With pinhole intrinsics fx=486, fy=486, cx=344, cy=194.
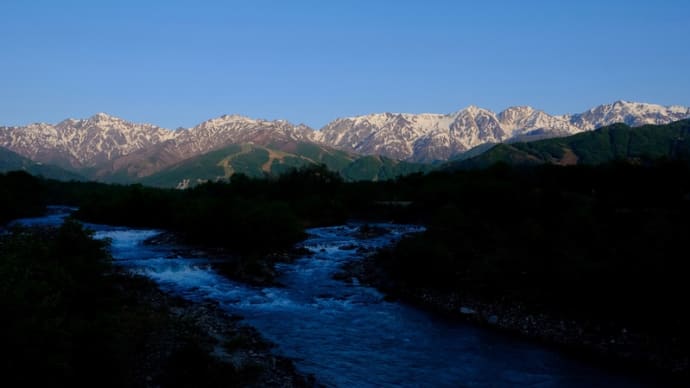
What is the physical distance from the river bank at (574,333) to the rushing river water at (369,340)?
1.28 meters

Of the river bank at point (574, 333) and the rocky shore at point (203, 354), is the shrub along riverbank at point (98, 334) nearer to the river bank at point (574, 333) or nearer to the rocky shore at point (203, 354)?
the rocky shore at point (203, 354)

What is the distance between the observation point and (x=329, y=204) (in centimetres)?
10512

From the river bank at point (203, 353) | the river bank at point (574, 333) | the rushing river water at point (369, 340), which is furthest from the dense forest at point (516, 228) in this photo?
the river bank at point (203, 353)

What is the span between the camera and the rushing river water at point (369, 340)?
21.6m

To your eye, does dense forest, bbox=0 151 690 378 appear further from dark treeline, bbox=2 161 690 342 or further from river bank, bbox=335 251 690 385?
river bank, bbox=335 251 690 385

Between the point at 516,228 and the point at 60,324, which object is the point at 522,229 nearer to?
the point at 516,228

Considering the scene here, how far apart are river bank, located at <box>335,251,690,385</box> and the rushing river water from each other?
1281mm

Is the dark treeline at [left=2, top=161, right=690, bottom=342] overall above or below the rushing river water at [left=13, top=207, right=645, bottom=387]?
above

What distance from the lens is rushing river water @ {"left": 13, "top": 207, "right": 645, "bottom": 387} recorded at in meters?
21.6

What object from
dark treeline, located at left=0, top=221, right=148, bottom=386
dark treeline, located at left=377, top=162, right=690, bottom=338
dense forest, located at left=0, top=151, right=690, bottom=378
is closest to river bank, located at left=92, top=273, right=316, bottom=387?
dark treeline, located at left=0, top=221, right=148, bottom=386

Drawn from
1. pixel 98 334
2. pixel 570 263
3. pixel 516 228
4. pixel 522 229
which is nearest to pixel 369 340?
pixel 98 334

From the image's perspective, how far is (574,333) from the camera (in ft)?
86.2

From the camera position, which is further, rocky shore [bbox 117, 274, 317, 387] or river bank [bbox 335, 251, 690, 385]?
river bank [bbox 335, 251, 690, 385]

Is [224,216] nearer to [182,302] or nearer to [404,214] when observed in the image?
[182,302]
